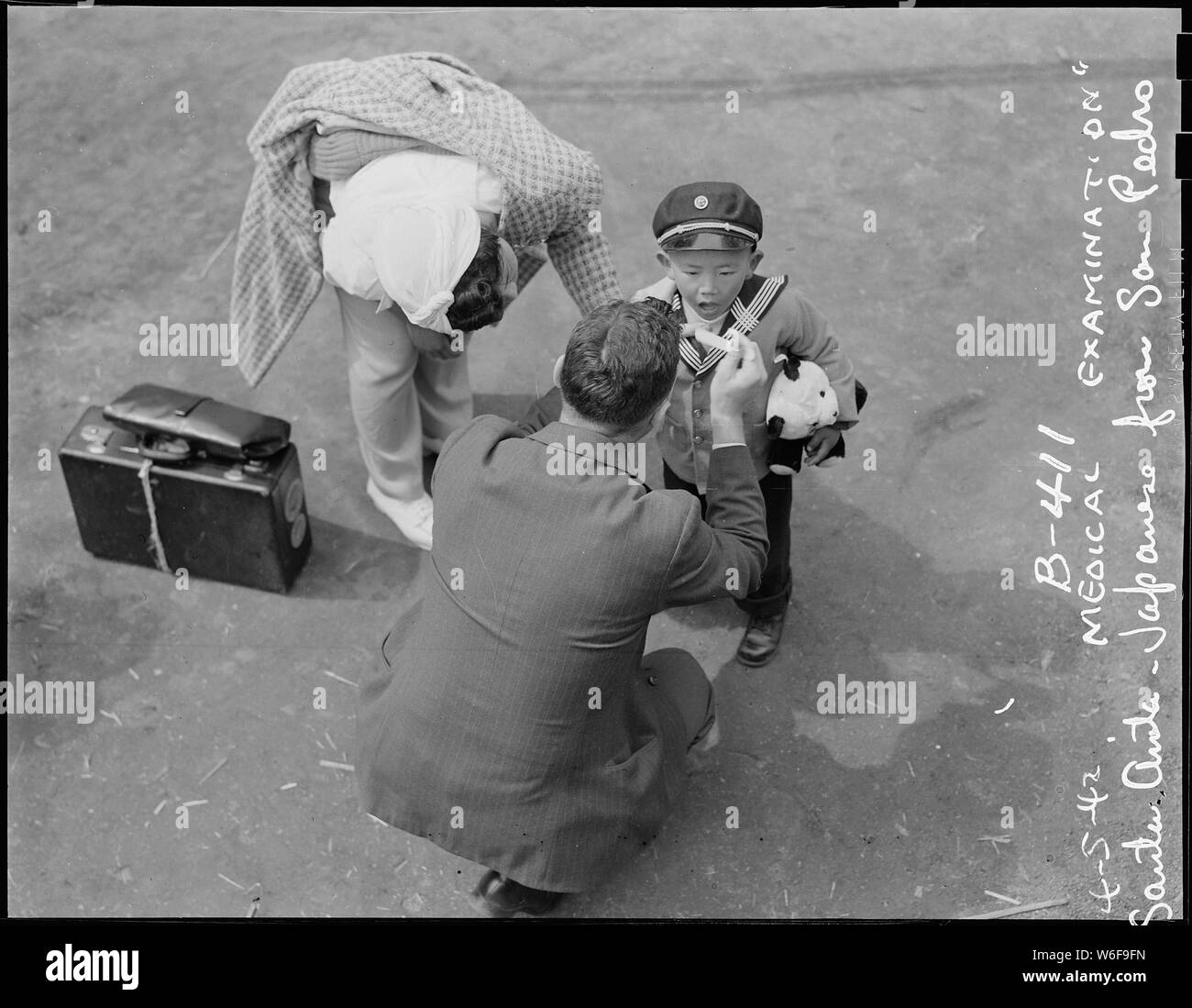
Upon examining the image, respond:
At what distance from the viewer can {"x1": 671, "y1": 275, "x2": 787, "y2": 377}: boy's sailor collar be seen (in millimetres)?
3223

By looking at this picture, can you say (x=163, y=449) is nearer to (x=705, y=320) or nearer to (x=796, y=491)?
(x=705, y=320)

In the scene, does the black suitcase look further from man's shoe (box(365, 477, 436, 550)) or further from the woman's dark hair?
the woman's dark hair

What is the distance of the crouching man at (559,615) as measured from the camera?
267 cm

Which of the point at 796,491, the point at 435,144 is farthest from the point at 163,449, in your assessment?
the point at 796,491

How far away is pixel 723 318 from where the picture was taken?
3.24m

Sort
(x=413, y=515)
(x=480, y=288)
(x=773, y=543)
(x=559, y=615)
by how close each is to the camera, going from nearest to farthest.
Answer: (x=559, y=615) < (x=480, y=288) < (x=773, y=543) < (x=413, y=515)

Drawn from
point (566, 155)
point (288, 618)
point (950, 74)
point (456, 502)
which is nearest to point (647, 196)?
point (950, 74)

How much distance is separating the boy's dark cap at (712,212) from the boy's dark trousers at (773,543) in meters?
0.74

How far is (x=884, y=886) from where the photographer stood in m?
3.53

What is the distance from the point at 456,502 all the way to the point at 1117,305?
3.09 m

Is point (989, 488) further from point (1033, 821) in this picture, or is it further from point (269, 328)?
point (269, 328)

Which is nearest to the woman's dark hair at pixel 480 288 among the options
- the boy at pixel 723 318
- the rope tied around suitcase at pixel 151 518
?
the boy at pixel 723 318

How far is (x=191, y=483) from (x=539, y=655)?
4.98ft

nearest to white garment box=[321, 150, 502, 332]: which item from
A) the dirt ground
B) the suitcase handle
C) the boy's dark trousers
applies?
the suitcase handle
